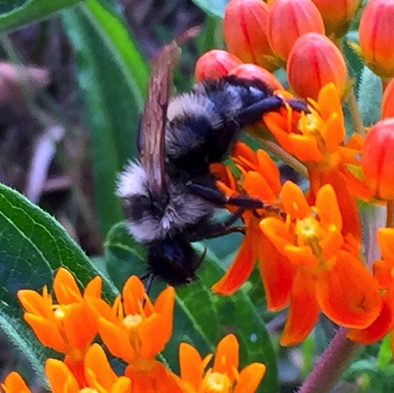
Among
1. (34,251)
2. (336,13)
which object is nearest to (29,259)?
(34,251)

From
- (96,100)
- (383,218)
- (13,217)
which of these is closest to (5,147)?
(96,100)

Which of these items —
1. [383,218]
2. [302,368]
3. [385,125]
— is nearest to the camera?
[385,125]

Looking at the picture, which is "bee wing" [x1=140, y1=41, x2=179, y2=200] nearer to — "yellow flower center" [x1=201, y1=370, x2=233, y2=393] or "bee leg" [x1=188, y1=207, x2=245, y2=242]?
"bee leg" [x1=188, y1=207, x2=245, y2=242]

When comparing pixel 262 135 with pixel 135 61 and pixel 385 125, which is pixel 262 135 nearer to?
pixel 385 125

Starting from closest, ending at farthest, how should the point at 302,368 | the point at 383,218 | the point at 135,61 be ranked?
the point at 383,218
the point at 302,368
the point at 135,61

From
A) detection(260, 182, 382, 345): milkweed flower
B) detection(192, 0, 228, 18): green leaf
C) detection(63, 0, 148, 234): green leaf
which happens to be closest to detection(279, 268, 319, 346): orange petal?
detection(260, 182, 382, 345): milkweed flower

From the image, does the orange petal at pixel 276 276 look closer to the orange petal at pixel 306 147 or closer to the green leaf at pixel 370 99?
the orange petal at pixel 306 147
